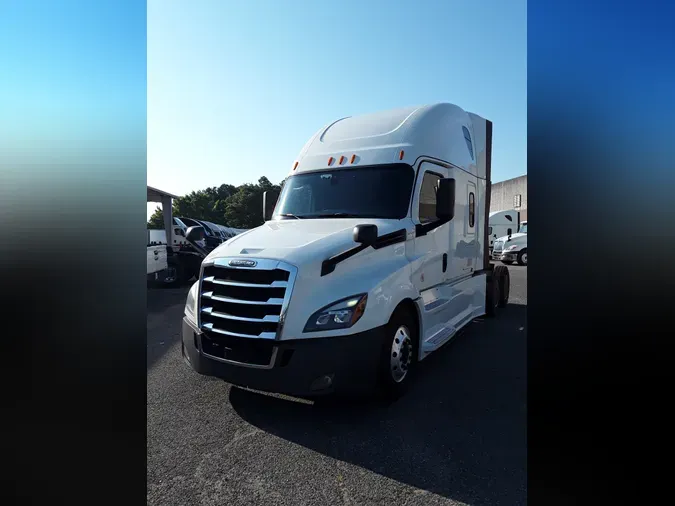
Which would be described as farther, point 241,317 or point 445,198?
point 445,198

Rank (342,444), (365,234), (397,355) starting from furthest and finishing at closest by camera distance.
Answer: (397,355), (365,234), (342,444)

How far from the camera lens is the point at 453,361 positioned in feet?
17.0

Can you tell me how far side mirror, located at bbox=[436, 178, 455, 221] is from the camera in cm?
464

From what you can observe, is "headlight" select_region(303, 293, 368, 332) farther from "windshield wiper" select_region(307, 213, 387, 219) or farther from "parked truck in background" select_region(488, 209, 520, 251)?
"parked truck in background" select_region(488, 209, 520, 251)

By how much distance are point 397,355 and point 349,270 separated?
1.02 meters

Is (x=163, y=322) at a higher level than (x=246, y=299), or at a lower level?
lower

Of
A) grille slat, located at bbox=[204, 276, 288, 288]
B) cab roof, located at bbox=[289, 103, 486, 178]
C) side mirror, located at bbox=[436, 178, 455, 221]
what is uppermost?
cab roof, located at bbox=[289, 103, 486, 178]

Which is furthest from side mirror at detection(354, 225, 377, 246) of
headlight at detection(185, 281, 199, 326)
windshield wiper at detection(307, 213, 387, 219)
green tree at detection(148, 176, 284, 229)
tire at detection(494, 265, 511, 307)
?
green tree at detection(148, 176, 284, 229)

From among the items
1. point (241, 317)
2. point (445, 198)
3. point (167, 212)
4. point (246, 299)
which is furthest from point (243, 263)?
point (167, 212)

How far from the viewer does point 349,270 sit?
12.2ft

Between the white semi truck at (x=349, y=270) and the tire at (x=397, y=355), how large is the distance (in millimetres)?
12

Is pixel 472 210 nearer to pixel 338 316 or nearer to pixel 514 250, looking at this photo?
pixel 338 316

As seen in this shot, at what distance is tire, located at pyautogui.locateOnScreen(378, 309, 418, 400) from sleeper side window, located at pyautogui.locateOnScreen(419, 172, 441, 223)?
1.29m
